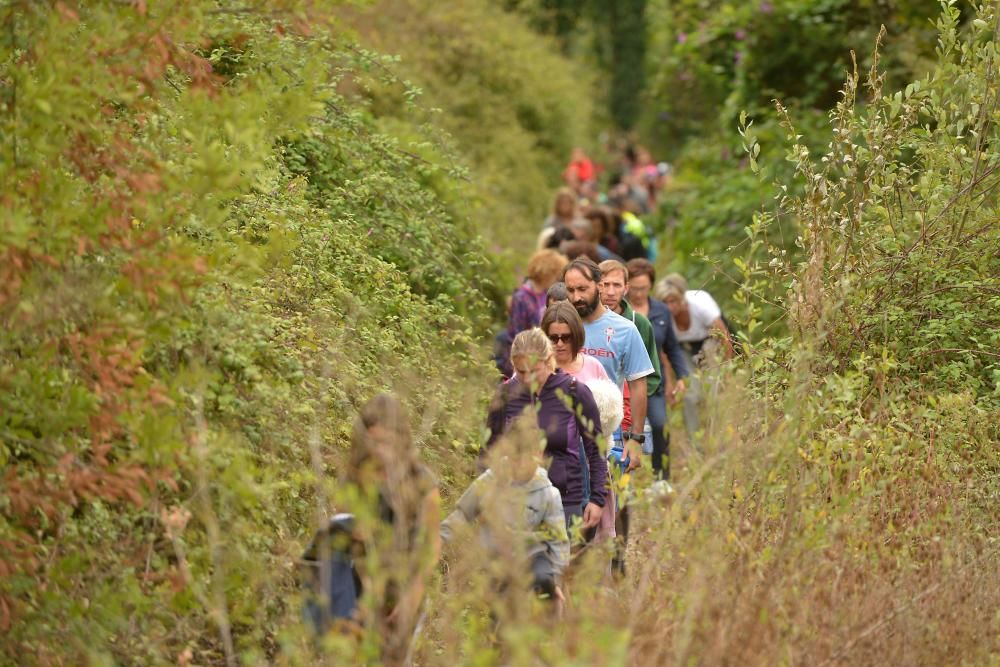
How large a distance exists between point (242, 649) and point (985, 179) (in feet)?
16.2

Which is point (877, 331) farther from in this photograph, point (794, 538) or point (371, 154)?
point (371, 154)

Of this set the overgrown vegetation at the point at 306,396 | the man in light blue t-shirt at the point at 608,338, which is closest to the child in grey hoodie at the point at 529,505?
the overgrown vegetation at the point at 306,396

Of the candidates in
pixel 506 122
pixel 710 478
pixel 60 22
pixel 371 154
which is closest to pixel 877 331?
pixel 710 478

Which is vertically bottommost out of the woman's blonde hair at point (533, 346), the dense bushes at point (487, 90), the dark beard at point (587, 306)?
the dense bushes at point (487, 90)

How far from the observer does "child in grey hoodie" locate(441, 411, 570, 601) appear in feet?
18.5

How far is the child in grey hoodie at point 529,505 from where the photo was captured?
18.5 ft

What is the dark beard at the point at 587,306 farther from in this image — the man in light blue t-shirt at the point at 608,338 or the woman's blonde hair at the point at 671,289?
the woman's blonde hair at the point at 671,289

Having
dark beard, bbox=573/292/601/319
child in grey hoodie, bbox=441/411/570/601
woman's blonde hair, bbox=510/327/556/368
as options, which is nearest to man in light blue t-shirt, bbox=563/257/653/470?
dark beard, bbox=573/292/601/319

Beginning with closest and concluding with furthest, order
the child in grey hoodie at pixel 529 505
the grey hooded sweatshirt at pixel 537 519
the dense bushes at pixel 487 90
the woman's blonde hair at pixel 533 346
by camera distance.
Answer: the child in grey hoodie at pixel 529 505
the grey hooded sweatshirt at pixel 537 519
the woman's blonde hair at pixel 533 346
the dense bushes at pixel 487 90

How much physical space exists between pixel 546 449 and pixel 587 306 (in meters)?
1.75

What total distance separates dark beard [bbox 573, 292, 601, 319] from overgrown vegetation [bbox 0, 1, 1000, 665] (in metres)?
0.83

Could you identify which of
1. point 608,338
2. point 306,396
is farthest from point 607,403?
point 306,396

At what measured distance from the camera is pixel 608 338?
8.64 meters

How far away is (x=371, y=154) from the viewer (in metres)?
9.99
